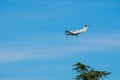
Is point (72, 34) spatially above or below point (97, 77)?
above

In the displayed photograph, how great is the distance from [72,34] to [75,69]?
22.2 ft

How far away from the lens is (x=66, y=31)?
2162 inches

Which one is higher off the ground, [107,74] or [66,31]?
[66,31]

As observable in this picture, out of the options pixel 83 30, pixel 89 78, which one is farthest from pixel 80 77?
pixel 83 30

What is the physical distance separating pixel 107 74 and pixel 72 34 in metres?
10.6

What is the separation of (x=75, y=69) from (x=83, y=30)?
26.1ft

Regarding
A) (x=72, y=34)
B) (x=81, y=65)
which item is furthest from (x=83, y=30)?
(x=81, y=65)

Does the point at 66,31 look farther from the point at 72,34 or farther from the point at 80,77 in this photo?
the point at 80,77

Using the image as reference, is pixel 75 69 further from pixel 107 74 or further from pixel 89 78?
pixel 107 74

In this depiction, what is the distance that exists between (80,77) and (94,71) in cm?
329

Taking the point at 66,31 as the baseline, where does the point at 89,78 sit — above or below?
below

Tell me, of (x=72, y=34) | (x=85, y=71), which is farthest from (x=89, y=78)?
(x=72, y=34)

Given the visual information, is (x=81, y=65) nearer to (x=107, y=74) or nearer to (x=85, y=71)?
(x=85, y=71)

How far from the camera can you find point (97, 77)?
54.7 meters
